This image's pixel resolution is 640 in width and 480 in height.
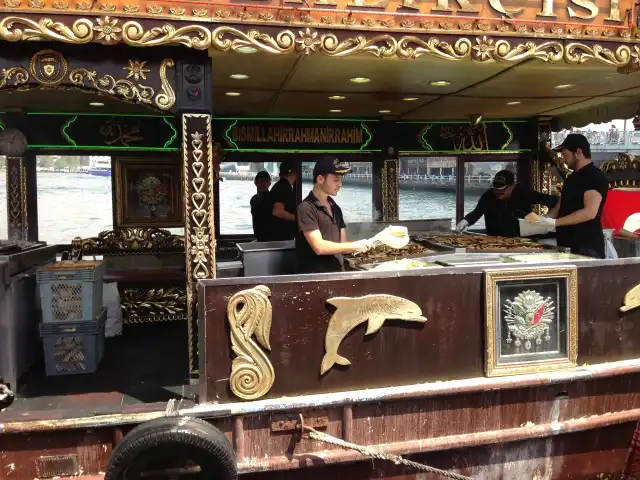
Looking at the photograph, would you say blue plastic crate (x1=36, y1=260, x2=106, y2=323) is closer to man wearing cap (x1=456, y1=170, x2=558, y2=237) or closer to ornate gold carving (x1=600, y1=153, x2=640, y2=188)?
man wearing cap (x1=456, y1=170, x2=558, y2=237)

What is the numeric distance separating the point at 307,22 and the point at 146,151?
14.2ft

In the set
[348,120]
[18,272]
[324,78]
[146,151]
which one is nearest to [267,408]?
[18,272]

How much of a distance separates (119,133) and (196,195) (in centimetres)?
417

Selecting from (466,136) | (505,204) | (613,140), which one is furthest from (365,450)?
(613,140)

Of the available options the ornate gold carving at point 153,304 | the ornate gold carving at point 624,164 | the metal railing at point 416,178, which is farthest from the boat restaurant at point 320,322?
the metal railing at point 416,178

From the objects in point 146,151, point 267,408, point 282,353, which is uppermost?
point 146,151

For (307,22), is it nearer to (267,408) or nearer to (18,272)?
(267,408)

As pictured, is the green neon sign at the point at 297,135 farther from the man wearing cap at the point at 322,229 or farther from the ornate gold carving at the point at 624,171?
the man wearing cap at the point at 322,229

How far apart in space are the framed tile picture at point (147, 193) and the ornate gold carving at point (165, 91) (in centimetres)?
385

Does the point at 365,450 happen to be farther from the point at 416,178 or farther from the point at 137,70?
the point at 416,178

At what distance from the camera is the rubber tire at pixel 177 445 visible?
9.42ft

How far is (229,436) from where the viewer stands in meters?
3.25

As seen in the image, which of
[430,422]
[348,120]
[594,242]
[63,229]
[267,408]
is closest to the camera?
[267,408]

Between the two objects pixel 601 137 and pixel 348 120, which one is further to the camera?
pixel 601 137
